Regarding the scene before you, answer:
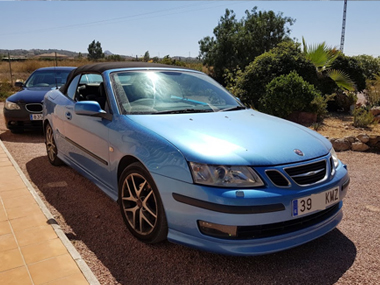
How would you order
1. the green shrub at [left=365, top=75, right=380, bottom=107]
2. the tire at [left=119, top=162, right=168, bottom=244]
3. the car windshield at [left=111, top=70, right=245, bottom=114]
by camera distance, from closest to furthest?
1. the tire at [left=119, top=162, right=168, bottom=244]
2. the car windshield at [left=111, top=70, right=245, bottom=114]
3. the green shrub at [left=365, top=75, right=380, bottom=107]

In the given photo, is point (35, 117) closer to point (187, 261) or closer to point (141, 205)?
point (141, 205)

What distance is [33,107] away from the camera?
23.2 ft

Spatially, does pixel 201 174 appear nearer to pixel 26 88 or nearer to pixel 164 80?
pixel 164 80

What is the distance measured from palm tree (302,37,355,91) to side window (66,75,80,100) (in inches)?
300

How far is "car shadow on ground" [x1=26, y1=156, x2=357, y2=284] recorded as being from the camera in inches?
95.9

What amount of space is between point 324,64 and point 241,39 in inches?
380

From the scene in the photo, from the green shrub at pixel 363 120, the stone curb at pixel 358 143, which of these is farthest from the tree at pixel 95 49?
the stone curb at pixel 358 143

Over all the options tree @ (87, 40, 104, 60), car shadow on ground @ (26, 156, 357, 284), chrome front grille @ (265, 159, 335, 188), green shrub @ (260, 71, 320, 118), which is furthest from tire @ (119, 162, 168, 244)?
tree @ (87, 40, 104, 60)

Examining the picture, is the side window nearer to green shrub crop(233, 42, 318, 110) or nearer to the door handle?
the door handle

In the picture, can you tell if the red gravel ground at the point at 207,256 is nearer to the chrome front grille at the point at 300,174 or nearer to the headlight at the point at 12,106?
the chrome front grille at the point at 300,174

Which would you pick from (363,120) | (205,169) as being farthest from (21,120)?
(363,120)

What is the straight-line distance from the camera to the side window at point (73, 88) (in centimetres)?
445

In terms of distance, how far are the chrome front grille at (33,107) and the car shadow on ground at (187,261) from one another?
14.1ft

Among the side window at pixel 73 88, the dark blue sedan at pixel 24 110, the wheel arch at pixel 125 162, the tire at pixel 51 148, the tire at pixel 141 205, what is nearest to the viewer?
the tire at pixel 141 205
